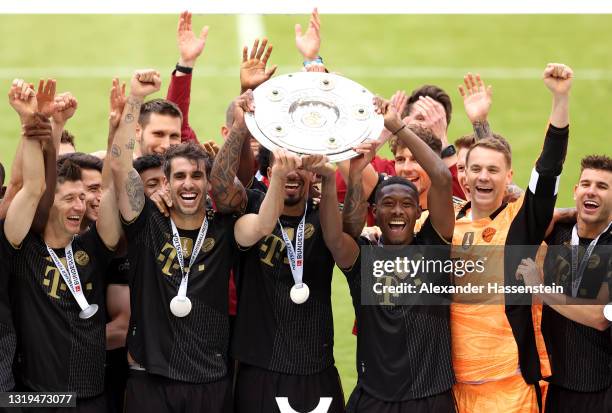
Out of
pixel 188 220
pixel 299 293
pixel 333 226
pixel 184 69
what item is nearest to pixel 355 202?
pixel 333 226

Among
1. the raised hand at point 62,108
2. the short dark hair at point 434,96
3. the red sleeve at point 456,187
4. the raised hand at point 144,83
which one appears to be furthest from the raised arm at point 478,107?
the raised hand at point 62,108

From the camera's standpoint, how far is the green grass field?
16.0m

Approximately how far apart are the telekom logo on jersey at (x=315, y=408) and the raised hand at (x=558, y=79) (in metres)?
2.24

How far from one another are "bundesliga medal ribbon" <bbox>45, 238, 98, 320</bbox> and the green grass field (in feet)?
23.7

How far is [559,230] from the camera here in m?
8.09

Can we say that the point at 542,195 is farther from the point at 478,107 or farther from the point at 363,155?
the point at 478,107

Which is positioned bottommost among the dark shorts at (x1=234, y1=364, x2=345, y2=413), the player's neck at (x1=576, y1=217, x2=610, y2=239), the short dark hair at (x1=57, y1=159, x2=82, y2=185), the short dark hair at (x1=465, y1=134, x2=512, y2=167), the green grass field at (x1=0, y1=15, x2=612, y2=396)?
the dark shorts at (x1=234, y1=364, x2=345, y2=413)

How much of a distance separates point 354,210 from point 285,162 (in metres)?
0.65

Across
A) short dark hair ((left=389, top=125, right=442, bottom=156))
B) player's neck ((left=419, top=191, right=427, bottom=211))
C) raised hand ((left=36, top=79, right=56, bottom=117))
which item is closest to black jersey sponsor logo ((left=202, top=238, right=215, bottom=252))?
raised hand ((left=36, top=79, right=56, bottom=117))

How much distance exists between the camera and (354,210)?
7.86m

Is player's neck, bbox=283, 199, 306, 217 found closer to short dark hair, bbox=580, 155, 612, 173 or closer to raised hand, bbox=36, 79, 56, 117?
raised hand, bbox=36, 79, 56, 117

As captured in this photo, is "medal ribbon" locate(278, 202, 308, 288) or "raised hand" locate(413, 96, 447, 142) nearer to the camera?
"medal ribbon" locate(278, 202, 308, 288)

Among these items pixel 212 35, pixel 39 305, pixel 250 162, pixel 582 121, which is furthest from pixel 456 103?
pixel 39 305

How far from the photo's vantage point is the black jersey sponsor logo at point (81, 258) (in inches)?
307
